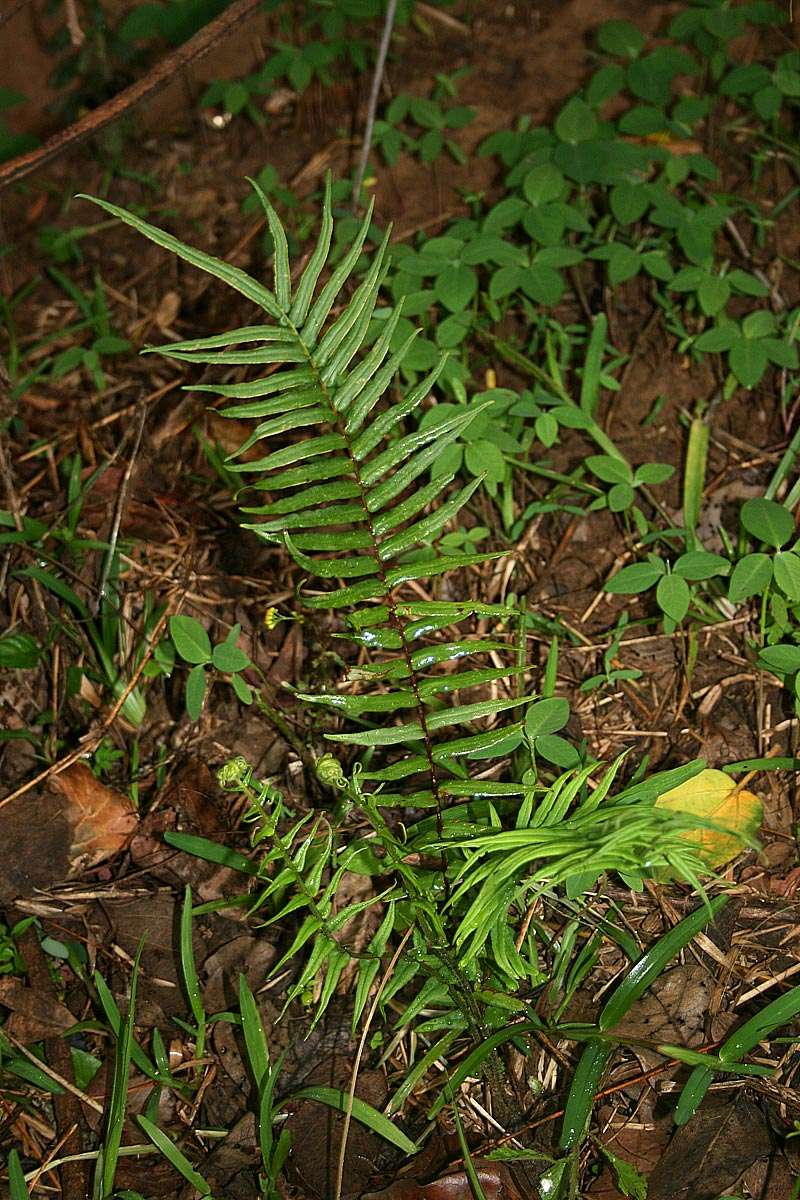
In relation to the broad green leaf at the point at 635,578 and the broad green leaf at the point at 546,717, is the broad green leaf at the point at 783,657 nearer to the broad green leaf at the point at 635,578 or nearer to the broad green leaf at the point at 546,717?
the broad green leaf at the point at 635,578

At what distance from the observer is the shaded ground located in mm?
1825

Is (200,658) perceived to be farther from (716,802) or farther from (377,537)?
(716,802)

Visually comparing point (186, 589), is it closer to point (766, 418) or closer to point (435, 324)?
point (435, 324)

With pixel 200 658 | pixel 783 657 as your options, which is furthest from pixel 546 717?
pixel 200 658

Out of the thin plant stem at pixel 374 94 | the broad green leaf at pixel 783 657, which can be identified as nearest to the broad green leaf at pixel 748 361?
the broad green leaf at pixel 783 657

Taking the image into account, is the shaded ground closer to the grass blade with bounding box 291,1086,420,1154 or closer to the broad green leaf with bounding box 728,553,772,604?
the grass blade with bounding box 291,1086,420,1154

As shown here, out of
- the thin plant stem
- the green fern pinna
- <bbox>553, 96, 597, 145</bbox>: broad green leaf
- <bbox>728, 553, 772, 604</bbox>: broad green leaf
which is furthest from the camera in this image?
<bbox>553, 96, 597, 145</bbox>: broad green leaf

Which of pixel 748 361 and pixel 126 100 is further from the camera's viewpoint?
pixel 748 361

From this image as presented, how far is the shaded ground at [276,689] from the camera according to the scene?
183 centimetres

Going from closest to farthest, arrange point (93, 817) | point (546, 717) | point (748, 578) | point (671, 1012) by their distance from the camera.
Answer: point (671, 1012)
point (546, 717)
point (748, 578)
point (93, 817)

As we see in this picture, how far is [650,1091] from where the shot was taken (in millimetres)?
1794

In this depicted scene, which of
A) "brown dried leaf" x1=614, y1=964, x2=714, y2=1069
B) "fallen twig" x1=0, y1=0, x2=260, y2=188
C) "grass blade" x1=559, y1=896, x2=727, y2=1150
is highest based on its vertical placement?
"fallen twig" x1=0, y1=0, x2=260, y2=188

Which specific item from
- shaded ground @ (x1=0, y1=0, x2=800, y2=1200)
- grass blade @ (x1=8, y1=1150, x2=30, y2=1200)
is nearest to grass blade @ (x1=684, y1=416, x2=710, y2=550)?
shaded ground @ (x1=0, y1=0, x2=800, y2=1200)

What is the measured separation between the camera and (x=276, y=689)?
2.32m
